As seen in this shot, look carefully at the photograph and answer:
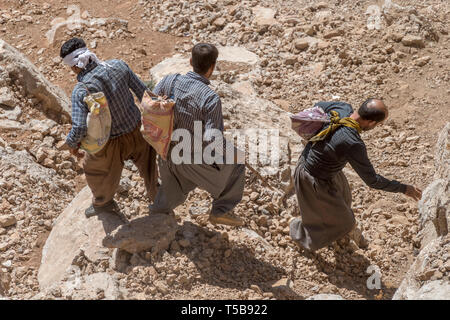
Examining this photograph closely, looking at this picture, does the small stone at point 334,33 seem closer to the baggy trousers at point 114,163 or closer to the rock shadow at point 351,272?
the rock shadow at point 351,272

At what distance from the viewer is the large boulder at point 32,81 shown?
18.7 feet

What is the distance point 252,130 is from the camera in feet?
17.6

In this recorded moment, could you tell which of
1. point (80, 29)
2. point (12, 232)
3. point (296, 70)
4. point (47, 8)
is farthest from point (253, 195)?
point (47, 8)

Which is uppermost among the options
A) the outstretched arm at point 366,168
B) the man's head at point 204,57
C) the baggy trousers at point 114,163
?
the man's head at point 204,57

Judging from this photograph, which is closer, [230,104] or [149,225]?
[149,225]

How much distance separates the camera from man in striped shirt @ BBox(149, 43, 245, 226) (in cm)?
361

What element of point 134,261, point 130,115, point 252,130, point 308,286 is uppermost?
point 130,115

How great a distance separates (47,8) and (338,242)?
5945mm

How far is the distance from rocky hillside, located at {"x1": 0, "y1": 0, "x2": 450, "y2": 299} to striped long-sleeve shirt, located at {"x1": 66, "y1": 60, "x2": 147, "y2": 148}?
28.1 inches

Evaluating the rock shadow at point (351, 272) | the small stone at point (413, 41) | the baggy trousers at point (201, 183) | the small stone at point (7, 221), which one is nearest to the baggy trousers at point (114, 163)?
the baggy trousers at point (201, 183)

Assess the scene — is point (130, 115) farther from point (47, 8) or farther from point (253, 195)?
point (47, 8)

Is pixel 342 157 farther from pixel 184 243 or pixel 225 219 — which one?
pixel 184 243

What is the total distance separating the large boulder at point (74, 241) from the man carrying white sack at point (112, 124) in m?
0.13

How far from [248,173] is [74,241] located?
1.62 metres
